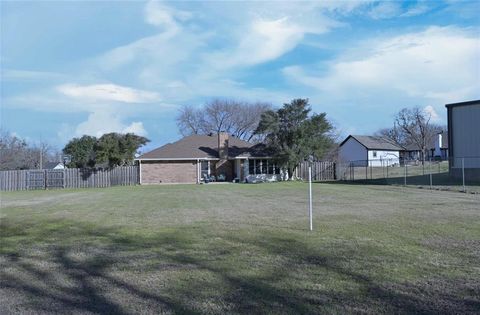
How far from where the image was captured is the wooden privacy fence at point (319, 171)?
158 feet

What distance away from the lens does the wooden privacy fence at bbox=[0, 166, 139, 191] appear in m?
42.9

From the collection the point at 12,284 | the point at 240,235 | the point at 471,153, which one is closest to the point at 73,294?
the point at 12,284

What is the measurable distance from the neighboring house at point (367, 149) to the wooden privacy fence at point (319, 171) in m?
26.7

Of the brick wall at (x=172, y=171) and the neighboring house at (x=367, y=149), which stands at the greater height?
the neighboring house at (x=367, y=149)

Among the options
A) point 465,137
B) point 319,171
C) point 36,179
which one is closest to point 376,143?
point 319,171

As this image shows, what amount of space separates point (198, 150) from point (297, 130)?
10.8 meters

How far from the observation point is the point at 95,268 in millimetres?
7461

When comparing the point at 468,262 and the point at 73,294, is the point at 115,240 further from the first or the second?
the point at 468,262

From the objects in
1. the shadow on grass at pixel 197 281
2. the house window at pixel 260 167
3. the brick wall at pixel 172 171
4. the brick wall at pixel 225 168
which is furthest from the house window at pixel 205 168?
the shadow on grass at pixel 197 281

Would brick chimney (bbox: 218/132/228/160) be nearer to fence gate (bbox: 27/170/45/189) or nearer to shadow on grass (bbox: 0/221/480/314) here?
fence gate (bbox: 27/170/45/189)

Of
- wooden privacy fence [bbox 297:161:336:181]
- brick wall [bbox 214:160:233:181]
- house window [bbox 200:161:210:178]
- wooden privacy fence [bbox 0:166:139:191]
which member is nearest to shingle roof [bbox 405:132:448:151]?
wooden privacy fence [bbox 297:161:336:181]

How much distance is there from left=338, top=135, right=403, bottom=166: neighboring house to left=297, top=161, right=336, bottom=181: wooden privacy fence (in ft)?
87.7

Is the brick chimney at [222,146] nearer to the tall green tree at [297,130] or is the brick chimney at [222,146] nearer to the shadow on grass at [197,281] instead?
the tall green tree at [297,130]

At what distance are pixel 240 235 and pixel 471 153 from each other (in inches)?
1158
